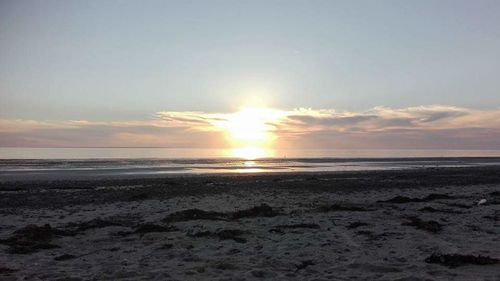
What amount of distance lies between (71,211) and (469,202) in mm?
14119

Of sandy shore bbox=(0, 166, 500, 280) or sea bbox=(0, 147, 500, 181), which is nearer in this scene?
sandy shore bbox=(0, 166, 500, 280)

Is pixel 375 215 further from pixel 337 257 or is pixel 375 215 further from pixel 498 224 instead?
pixel 337 257

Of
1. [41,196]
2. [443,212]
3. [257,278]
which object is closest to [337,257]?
[257,278]

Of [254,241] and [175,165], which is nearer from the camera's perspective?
[254,241]

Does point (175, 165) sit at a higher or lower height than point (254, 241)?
higher

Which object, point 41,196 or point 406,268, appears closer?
point 406,268

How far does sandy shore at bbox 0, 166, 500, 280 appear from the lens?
303 inches

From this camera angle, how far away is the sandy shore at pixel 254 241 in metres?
7.68

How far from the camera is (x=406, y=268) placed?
25.3ft

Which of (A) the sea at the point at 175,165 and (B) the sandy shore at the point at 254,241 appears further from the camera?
(A) the sea at the point at 175,165

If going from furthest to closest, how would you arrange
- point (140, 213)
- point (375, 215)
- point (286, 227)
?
point (140, 213) → point (375, 215) → point (286, 227)

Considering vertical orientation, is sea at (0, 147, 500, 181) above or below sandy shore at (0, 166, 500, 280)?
above

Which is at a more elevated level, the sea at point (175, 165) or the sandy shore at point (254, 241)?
the sea at point (175, 165)

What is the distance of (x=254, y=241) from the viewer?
33.6 feet
